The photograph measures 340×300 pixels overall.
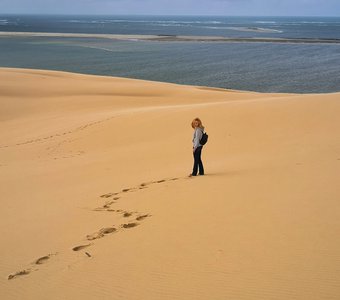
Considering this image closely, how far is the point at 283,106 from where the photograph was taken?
13773 mm

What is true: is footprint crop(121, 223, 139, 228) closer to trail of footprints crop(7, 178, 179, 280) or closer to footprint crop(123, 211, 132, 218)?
trail of footprints crop(7, 178, 179, 280)

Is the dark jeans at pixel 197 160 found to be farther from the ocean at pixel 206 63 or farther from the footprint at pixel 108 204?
the ocean at pixel 206 63

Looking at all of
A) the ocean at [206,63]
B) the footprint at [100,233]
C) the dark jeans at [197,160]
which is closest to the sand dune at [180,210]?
the footprint at [100,233]

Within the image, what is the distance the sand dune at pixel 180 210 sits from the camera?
410cm

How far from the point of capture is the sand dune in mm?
4098

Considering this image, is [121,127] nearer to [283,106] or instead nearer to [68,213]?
[283,106]

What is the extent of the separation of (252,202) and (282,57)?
43.0 m

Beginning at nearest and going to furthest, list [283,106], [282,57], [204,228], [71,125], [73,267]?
[73,267]
[204,228]
[283,106]
[71,125]
[282,57]

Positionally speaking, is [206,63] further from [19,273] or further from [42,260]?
[19,273]

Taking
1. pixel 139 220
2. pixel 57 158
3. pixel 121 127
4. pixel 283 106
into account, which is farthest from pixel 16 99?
pixel 139 220

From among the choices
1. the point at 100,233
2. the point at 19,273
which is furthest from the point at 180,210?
the point at 19,273

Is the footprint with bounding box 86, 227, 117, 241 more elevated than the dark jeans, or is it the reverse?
the dark jeans

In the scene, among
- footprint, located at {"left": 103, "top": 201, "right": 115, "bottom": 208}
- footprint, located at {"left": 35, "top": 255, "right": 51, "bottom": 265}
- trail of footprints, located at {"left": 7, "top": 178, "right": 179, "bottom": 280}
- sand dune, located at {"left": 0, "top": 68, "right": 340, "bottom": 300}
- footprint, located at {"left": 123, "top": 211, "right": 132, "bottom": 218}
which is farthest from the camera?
footprint, located at {"left": 103, "top": 201, "right": 115, "bottom": 208}

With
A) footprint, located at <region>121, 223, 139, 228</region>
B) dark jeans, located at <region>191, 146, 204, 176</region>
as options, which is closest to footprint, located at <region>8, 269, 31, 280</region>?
footprint, located at <region>121, 223, 139, 228</region>
